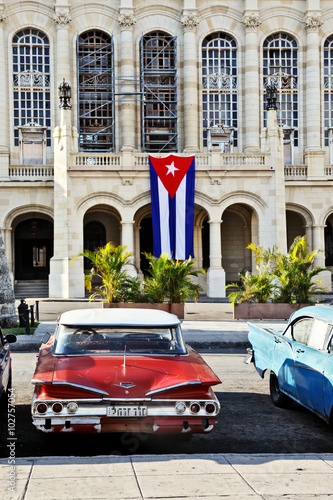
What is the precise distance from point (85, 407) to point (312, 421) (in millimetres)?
3408

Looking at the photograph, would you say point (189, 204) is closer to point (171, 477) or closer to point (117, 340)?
point (117, 340)

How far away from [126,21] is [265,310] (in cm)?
2396

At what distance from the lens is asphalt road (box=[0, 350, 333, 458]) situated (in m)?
6.23

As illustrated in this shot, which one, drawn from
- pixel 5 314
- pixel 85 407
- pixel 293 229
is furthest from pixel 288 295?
pixel 293 229

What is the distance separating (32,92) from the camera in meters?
35.2

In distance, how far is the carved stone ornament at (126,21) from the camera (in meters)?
35.3

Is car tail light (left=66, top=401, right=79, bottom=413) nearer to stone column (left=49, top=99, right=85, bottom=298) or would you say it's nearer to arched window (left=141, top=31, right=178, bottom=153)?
stone column (left=49, top=99, right=85, bottom=298)

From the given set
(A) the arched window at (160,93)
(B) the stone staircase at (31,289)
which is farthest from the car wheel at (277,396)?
(A) the arched window at (160,93)

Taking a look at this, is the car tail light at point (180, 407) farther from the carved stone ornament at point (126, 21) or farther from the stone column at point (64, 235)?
the carved stone ornament at point (126, 21)

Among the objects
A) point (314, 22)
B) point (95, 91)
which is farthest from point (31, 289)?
point (314, 22)

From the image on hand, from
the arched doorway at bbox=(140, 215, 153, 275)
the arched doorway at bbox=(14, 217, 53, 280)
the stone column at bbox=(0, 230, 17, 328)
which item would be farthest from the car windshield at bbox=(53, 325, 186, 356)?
the arched doorway at bbox=(140, 215, 153, 275)

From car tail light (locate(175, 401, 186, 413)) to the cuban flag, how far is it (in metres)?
22.4

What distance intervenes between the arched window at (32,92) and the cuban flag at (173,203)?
968 centimetres

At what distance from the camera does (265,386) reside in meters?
9.68
